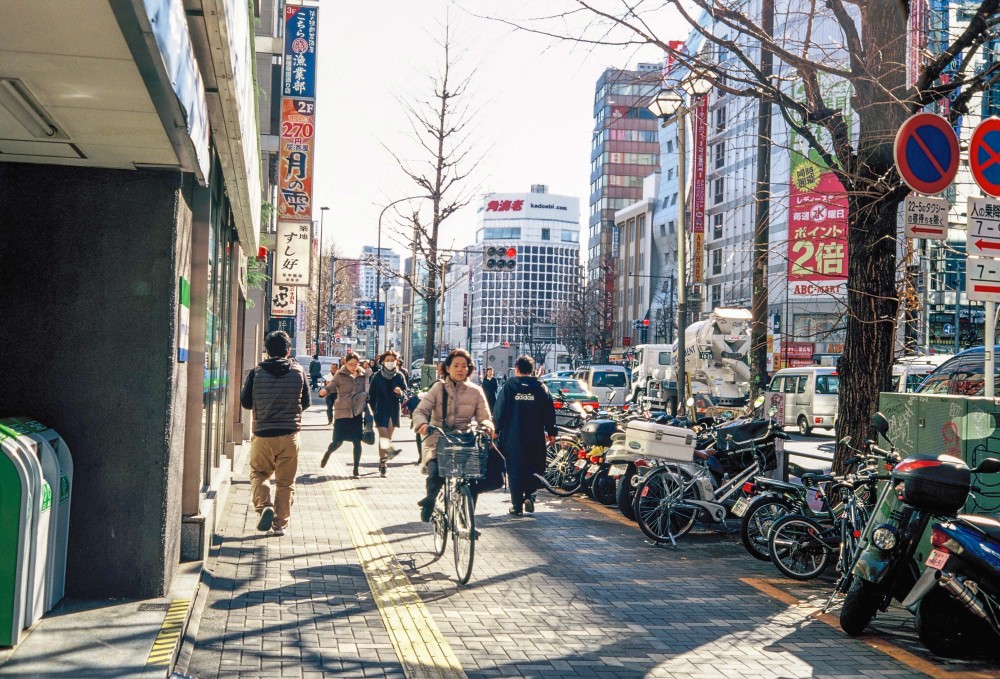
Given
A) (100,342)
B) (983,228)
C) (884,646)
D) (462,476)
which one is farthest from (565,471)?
(100,342)

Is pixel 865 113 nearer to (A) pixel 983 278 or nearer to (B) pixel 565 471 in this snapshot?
(A) pixel 983 278

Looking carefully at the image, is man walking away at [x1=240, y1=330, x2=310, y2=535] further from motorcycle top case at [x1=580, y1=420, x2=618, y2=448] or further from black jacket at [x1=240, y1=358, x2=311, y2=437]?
motorcycle top case at [x1=580, y1=420, x2=618, y2=448]

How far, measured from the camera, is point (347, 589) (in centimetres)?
790

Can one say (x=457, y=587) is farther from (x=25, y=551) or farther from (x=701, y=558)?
(x=25, y=551)

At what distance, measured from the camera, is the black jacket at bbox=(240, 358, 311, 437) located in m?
10.2

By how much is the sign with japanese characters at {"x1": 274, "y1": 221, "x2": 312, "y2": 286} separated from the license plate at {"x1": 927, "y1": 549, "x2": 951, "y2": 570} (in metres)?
20.5

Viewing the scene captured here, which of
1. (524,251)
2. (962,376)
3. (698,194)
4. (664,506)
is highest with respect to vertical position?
(524,251)

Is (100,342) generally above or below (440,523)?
above

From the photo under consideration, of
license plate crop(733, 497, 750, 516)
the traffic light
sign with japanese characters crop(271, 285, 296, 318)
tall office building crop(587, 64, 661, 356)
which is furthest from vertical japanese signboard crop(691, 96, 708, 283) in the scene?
tall office building crop(587, 64, 661, 356)

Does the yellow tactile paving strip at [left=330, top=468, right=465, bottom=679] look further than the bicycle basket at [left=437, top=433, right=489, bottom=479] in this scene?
No

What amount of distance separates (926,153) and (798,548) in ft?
11.1

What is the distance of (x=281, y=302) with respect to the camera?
95.9ft

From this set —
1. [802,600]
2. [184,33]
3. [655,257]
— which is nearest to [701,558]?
[802,600]

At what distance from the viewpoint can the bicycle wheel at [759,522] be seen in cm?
946
